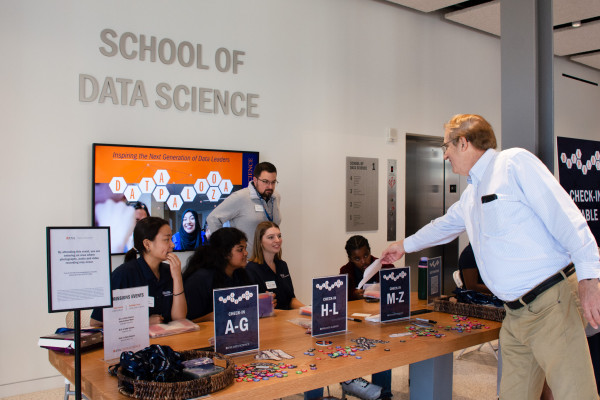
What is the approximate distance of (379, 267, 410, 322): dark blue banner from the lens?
9.82 ft

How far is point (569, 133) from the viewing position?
9.09 meters

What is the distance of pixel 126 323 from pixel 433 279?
6.95ft

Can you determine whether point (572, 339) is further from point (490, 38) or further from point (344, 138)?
point (490, 38)

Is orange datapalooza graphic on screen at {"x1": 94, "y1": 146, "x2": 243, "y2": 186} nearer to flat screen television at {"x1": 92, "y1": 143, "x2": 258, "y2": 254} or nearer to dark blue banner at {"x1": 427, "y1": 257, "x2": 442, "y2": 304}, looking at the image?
flat screen television at {"x1": 92, "y1": 143, "x2": 258, "y2": 254}

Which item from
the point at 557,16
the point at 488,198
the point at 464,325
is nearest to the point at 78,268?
the point at 488,198

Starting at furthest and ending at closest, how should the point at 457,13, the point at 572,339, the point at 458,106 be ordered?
the point at 458,106, the point at 457,13, the point at 572,339

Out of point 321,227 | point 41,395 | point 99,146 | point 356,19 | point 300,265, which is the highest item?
point 356,19

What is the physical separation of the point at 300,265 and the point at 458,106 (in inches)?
126

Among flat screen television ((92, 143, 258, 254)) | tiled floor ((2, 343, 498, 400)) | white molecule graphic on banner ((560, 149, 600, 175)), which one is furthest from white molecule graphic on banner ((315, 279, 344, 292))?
flat screen television ((92, 143, 258, 254))

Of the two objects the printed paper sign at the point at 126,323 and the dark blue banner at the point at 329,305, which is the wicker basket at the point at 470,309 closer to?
the dark blue banner at the point at 329,305

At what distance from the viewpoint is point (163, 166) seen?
4.58 metres

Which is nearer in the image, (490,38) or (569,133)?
(490,38)

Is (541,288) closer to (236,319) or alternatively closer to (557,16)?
(236,319)

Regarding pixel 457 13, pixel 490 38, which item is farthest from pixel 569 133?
pixel 457 13
